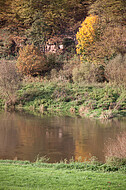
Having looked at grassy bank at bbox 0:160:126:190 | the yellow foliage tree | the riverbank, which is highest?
the yellow foliage tree

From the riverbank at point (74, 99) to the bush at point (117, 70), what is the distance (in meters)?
1.45

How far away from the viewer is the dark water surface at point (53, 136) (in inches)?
502

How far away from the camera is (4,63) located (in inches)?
1062

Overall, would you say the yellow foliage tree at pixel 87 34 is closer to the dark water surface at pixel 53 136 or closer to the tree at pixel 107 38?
the tree at pixel 107 38

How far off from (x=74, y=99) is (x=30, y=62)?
8619 millimetres

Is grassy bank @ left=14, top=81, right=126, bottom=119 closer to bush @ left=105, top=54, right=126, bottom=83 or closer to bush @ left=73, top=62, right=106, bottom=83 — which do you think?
bush @ left=105, top=54, right=126, bottom=83

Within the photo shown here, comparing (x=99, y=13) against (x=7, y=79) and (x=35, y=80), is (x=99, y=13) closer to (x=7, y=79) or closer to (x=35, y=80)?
(x=35, y=80)

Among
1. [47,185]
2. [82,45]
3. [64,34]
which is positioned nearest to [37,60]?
[82,45]

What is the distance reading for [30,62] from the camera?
32844 millimetres

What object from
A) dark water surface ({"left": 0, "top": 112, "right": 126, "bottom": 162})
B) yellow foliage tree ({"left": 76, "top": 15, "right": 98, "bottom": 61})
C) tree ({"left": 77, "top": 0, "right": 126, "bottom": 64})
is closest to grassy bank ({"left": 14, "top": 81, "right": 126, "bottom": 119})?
dark water surface ({"left": 0, "top": 112, "right": 126, "bottom": 162})

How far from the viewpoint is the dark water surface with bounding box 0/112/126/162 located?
1275 cm

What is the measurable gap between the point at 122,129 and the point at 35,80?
15396 millimetres

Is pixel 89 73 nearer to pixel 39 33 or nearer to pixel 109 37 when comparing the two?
pixel 109 37

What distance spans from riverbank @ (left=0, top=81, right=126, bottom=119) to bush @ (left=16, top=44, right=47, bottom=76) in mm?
3269
